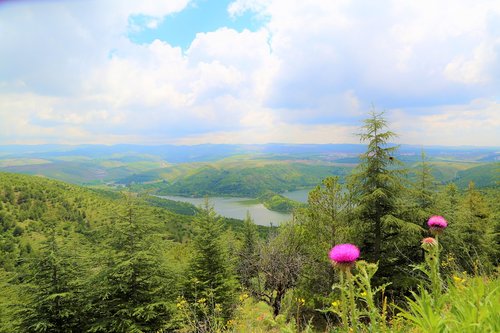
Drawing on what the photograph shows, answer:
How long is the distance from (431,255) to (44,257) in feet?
50.5

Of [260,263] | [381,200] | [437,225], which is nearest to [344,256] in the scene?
[437,225]

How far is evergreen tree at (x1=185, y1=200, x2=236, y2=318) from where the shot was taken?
54.2 feet

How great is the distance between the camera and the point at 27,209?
6994 cm

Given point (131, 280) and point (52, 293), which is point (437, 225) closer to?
point (131, 280)

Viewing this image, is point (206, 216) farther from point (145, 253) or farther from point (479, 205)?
point (479, 205)

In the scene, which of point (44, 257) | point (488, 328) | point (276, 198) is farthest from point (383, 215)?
point (276, 198)

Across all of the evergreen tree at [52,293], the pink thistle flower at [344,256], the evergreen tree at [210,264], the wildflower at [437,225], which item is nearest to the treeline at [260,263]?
the evergreen tree at [52,293]

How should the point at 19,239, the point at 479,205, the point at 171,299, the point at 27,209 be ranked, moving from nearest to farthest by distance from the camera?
the point at 171,299 → the point at 479,205 → the point at 19,239 → the point at 27,209

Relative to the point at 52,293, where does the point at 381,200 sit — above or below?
above

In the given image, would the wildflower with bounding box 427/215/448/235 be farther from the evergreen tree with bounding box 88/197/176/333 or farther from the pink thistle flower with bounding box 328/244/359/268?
the evergreen tree with bounding box 88/197/176/333

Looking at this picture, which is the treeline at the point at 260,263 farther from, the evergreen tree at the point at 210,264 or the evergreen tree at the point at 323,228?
the evergreen tree at the point at 210,264

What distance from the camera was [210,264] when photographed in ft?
56.5

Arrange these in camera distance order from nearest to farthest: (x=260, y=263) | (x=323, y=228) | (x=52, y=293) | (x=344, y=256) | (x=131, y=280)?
(x=344, y=256), (x=52, y=293), (x=131, y=280), (x=323, y=228), (x=260, y=263)

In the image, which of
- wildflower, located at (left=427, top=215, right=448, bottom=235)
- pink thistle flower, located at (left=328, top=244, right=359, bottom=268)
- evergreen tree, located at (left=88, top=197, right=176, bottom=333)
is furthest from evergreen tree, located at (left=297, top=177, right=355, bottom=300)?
pink thistle flower, located at (left=328, top=244, right=359, bottom=268)
